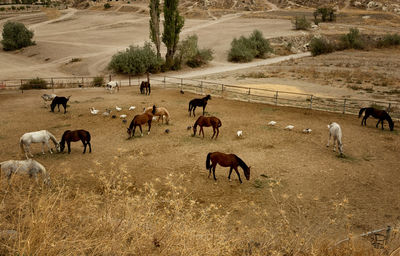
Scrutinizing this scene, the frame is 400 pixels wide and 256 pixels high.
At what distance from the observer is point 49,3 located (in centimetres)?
11194

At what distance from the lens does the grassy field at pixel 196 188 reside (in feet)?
15.7

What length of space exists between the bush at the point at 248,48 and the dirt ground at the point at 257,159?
31.8 metres

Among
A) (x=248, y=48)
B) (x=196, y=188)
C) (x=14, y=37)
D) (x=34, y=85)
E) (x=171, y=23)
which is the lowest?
(x=196, y=188)

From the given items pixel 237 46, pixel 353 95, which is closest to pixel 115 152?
pixel 353 95

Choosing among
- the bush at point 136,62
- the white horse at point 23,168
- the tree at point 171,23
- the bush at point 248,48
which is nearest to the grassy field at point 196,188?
the white horse at point 23,168

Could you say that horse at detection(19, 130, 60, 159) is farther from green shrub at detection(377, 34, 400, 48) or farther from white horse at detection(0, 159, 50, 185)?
green shrub at detection(377, 34, 400, 48)

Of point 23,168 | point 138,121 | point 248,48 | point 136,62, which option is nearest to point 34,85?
point 136,62

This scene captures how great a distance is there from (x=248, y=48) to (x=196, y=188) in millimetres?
48588

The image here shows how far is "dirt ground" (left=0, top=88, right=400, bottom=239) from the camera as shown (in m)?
10.0

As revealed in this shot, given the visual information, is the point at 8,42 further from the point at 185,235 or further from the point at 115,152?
the point at 185,235

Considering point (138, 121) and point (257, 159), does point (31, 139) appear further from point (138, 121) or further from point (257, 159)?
point (257, 159)

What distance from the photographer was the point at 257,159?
14023mm

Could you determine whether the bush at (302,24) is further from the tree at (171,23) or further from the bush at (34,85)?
the bush at (34,85)

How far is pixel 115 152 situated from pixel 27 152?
13.2 feet
